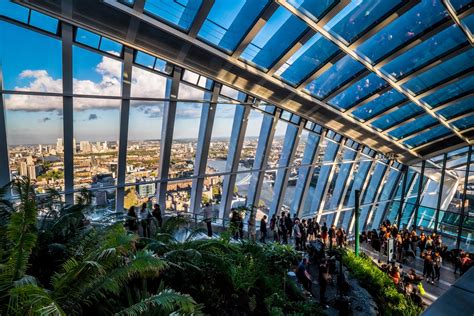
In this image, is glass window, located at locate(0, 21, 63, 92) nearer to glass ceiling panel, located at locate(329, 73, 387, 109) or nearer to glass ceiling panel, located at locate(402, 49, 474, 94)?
glass ceiling panel, located at locate(329, 73, 387, 109)

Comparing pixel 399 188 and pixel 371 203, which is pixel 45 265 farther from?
pixel 399 188

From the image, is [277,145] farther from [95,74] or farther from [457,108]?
[457,108]

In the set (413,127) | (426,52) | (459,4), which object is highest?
(459,4)

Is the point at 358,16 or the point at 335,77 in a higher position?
the point at 358,16

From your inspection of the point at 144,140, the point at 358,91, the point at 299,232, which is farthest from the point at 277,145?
the point at 144,140

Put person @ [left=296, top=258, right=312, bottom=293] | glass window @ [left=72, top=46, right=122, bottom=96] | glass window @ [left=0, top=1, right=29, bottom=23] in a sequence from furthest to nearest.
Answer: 1. glass window @ [left=72, top=46, right=122, bottom=96]
2. person @ [left=296, top=258, right=312, bottom=293]
3. glass window @ [left=0, top=1, right=29, bottom=23]

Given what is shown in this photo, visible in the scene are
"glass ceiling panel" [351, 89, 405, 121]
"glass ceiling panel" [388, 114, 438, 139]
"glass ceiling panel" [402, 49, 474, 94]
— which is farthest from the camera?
"glass ceiling panel" [388, 114, 438, 139]

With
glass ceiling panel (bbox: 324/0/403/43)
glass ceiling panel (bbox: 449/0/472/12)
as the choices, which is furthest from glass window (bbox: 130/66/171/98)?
glass ceiling panel (bbox: 449/0/472/12)
